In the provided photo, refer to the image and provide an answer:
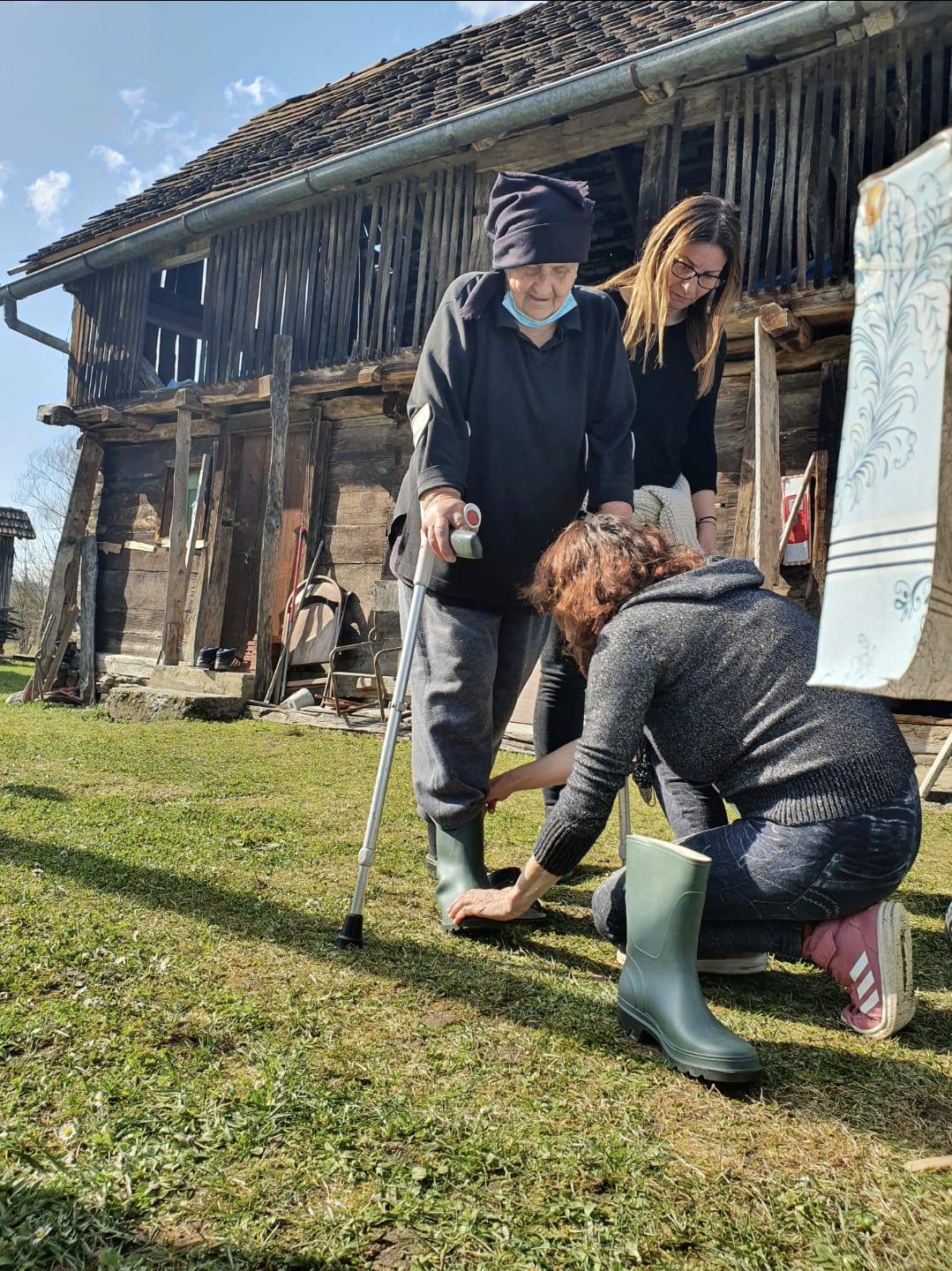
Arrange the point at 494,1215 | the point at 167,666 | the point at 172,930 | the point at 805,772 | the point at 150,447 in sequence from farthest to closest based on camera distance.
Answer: the point at 150,447 < the point at 167,666 < the point at 172,930 < the point at 805,772 < the point at 494,1215

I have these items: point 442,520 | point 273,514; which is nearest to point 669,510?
point 442,520

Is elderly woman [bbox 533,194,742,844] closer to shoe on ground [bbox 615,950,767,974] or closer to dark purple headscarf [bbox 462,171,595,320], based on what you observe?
dark purple headscarf [bbox 462,171,595,320]

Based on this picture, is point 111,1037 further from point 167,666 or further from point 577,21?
point 577,21

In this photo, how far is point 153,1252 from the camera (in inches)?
40.5

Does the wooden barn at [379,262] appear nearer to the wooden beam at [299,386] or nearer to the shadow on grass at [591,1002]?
the wooden beam at [299,386]

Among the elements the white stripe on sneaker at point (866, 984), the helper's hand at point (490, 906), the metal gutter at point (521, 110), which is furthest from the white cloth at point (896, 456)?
the metal gutter at point (521, 110)

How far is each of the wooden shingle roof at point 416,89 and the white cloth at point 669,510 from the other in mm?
4740

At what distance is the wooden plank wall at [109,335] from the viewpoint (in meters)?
9.95

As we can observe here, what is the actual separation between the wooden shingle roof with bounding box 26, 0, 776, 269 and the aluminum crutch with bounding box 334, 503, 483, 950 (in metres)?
5.47

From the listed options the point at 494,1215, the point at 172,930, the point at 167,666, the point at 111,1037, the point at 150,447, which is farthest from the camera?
the point at 150,447

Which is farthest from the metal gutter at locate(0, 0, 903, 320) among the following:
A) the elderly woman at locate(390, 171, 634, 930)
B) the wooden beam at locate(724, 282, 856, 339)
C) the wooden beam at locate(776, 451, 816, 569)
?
the elderly woman at locate(390, 171, 634, 930)

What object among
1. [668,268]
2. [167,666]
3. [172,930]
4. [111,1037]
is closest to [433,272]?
[167,666]

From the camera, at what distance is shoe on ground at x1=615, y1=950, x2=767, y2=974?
2.06 meters

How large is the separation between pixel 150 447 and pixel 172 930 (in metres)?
9.36
